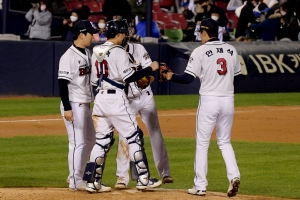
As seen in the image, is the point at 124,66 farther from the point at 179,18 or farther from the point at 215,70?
the point at 179,18

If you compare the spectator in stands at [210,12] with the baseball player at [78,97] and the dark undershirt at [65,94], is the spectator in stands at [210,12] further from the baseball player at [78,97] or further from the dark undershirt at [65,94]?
the dark undershirt at [65,94]

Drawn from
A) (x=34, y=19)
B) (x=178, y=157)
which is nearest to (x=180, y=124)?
(x=178, y=157)

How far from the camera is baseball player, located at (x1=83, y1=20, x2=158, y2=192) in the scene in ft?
Answer: 25.8

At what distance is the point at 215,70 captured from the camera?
8008 millimetres

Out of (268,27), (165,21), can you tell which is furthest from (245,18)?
(165,21)

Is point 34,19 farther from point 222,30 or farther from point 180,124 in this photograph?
point 180,124

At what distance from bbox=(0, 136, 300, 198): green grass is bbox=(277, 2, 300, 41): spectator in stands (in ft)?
28.9

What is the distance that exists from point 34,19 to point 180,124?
21.0 ft

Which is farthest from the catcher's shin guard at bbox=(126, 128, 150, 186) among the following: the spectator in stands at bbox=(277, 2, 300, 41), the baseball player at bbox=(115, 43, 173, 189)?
the spectator in stands at bbox=(277, 2, 300, 41)

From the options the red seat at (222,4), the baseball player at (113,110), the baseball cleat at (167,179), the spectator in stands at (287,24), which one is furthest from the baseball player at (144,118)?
the red seat at (222,4)

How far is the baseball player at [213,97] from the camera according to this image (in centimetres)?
798

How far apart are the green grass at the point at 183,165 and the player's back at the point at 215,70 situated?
57.1 inches

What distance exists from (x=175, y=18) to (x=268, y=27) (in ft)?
13.4

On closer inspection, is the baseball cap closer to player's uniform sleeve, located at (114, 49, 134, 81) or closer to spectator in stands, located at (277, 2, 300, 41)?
player's uniform sleeve, located at (114, 49, 134, 81)
